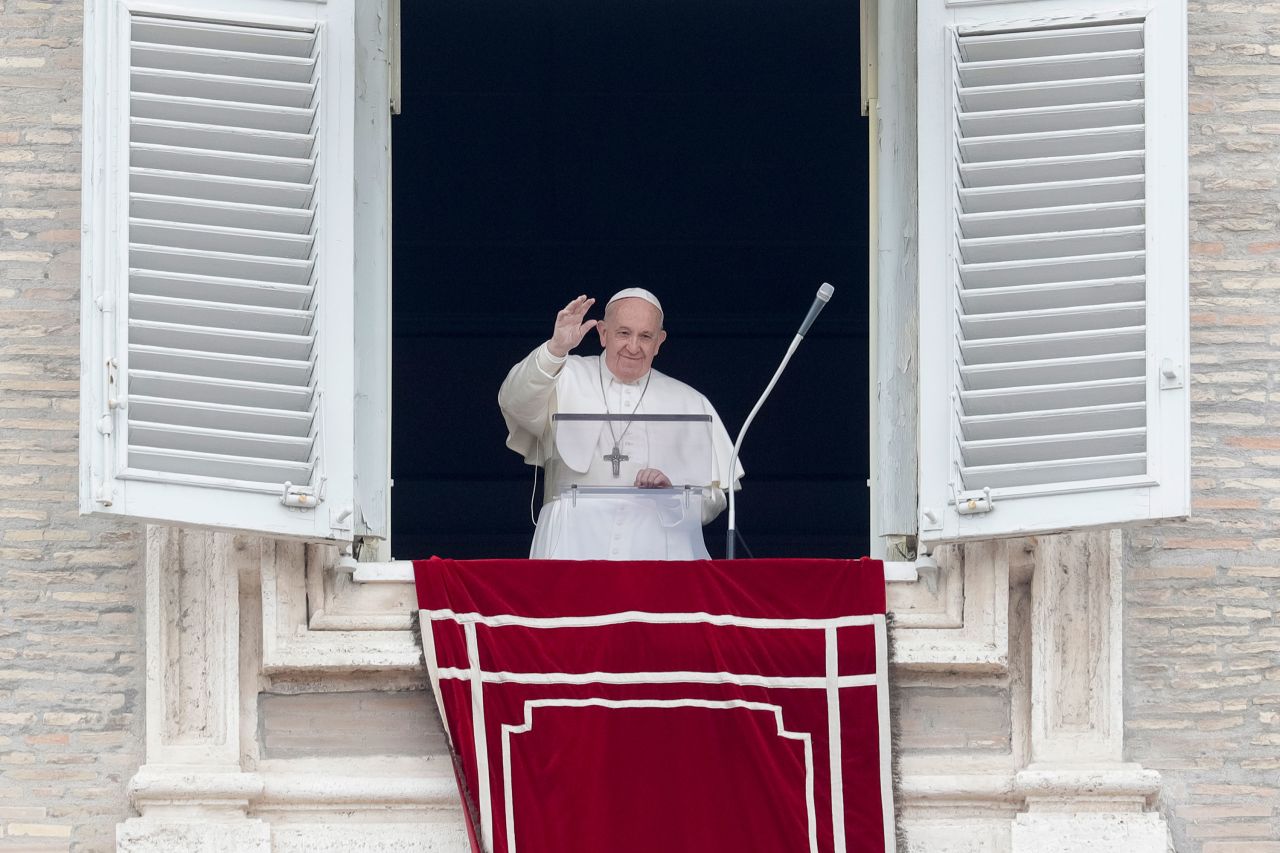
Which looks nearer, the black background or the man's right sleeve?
the man's right sleeve

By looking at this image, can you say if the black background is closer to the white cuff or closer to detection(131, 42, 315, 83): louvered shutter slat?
the white cuff

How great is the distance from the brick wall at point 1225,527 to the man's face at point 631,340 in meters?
1.57

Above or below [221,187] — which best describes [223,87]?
above

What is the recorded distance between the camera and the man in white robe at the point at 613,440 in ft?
24.6

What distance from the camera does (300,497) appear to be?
22.4 ft

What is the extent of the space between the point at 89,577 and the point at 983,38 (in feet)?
8.64

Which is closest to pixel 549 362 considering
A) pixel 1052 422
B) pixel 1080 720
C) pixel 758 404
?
pixel 758 404

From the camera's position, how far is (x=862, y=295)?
1127 centimetres

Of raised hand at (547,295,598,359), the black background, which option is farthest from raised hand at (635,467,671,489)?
the black background

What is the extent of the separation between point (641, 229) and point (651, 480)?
12.8ft

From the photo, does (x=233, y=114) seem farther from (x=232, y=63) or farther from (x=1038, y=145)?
(x=1038, y=145)

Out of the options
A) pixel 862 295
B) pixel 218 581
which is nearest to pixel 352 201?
pixel 218 581

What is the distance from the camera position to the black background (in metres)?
11.0

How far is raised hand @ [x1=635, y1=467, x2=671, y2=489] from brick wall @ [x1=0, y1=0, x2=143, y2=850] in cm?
132
